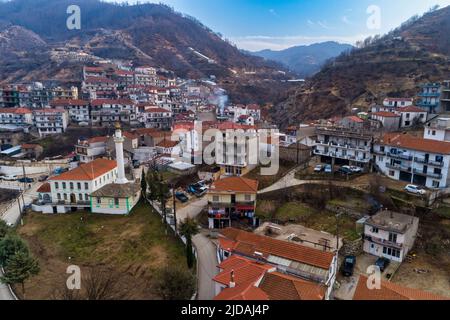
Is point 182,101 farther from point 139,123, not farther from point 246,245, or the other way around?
point 246,245

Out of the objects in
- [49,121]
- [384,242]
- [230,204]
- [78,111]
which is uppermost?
[78,111]

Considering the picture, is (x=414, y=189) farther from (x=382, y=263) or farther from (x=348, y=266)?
(x=348, y=266)

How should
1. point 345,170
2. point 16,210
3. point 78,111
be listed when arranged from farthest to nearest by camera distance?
point 78,111, point 16,210, point 345,170

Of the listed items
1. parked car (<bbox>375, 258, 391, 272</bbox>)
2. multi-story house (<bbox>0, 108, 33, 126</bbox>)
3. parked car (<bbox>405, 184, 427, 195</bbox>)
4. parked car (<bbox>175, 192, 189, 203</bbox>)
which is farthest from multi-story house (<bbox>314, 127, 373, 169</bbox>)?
multi-story house (<bbox>0, 108, 33, 126</bbox>)

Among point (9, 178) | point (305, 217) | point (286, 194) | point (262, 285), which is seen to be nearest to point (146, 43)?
point (9, 178)

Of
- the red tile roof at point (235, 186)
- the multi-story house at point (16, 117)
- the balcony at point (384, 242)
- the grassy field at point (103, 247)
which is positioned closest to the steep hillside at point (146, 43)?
the multi-story house at point (16, 117)

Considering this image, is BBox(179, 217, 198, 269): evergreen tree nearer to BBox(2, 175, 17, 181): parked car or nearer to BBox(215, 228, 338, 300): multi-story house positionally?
BBox(215, 228, 338, 300): multi-story house
